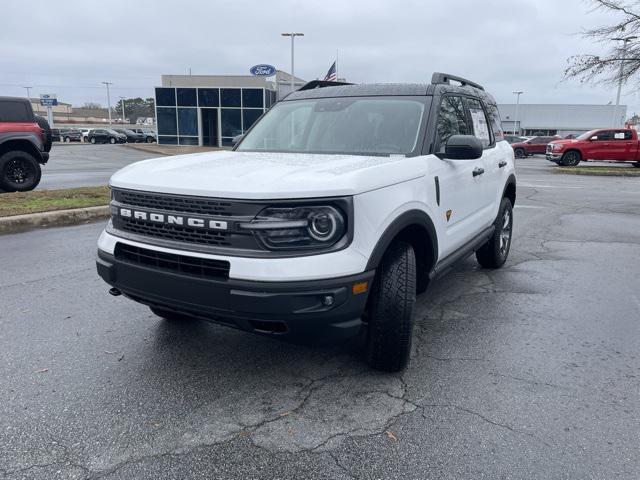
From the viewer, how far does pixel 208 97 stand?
39.1 meters

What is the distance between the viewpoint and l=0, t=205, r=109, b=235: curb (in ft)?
26.0

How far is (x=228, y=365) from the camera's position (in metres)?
3.51

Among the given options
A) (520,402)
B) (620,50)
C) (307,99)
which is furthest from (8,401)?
(620,50)

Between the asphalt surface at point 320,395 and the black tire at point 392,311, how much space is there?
189mm

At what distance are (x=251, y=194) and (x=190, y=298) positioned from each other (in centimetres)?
69

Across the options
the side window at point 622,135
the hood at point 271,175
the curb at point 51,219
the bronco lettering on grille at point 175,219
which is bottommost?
the curb at point 51,219

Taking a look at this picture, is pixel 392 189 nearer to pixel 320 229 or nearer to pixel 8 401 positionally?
pixel 320 229

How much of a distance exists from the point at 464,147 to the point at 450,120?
0.78 m

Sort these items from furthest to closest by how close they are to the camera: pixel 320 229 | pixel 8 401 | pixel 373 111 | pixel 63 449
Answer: pixel 373 111 → pixel 8 401 → pixel 320 229 → pixel 63 449

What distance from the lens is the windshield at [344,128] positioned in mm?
3955

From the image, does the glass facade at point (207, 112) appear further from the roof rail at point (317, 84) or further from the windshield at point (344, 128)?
the windshield at point (344, 128)

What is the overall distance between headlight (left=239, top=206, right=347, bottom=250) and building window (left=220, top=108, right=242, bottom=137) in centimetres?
3719

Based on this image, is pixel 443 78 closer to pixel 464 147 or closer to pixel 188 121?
pixel 464 147

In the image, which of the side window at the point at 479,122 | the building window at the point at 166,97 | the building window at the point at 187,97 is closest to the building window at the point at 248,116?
the building window at the point at 187,97
